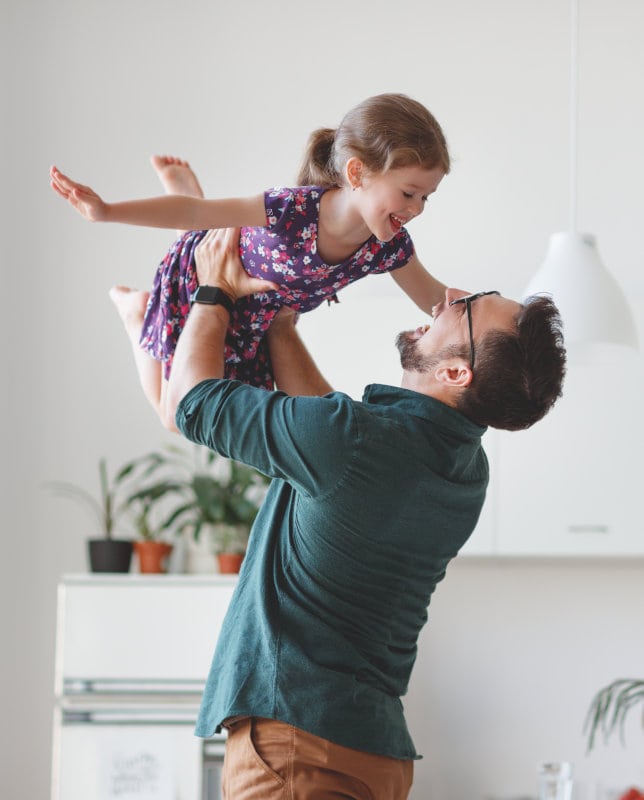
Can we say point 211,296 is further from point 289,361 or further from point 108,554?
point 108,554

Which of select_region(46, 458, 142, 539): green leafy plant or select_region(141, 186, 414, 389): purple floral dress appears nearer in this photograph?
select_region(141, 186, 414, 389): purple floral dress

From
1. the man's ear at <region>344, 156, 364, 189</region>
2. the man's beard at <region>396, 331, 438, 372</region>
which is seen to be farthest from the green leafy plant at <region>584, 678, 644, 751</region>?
the man's ear at <region>344, 156, 364, 189</region>

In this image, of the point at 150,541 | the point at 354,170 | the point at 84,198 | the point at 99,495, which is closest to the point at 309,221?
the point at 354,170

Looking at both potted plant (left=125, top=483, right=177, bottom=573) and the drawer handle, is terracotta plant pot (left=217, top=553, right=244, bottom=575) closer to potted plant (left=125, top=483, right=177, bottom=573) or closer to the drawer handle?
potted plant (left=125, top=483, right=177, bottom=573)

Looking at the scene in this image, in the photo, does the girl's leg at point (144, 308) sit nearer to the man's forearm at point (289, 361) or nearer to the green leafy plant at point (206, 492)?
the man's forearm at point (289, 361)

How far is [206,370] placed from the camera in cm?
178

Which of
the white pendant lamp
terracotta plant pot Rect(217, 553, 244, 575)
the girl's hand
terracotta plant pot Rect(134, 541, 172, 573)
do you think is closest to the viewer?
the girl's hand

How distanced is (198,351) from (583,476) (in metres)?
2.29

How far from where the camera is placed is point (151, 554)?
3830 mm

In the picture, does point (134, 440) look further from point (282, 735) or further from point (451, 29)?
point (282, 735)

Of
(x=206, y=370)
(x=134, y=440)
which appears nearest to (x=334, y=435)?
(x=206, y=370)

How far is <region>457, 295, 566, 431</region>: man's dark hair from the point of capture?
5.87 ft

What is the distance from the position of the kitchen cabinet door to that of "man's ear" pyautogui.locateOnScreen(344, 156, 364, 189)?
7.09 ft

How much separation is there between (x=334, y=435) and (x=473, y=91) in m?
2.95
